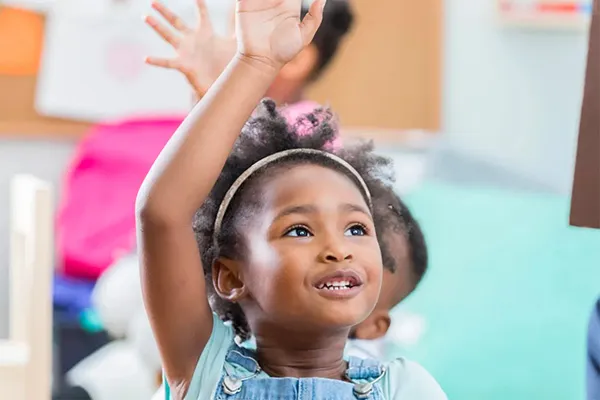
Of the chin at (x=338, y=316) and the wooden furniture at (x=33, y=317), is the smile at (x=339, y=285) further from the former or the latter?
the wooden furniture at (x=33, y=317)

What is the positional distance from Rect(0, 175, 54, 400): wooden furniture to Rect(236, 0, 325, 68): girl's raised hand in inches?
26.4

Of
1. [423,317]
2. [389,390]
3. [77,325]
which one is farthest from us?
[77,325]

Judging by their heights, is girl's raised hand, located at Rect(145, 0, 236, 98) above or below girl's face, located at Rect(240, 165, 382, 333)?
above

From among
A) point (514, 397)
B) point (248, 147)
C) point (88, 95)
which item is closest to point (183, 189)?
point (248, 147)

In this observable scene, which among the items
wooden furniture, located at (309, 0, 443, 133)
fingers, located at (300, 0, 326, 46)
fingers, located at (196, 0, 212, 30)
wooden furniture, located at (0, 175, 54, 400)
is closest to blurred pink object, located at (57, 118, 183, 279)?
wooden furniture, located at (309, 0, 443, 133)

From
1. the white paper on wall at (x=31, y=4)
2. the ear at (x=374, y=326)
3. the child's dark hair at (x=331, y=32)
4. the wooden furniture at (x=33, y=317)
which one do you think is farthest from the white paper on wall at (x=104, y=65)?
the ear at (x=374, y=326)

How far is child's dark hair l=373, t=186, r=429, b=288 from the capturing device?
0.92m

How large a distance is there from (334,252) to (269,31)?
175 mm

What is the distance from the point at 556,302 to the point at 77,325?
902 mm

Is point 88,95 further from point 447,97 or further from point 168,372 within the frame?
point 168,372

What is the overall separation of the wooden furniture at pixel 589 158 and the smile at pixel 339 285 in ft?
0.81

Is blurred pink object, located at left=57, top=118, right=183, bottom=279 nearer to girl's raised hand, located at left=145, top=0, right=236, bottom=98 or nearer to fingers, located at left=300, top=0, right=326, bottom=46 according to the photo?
girl's raised hand, located at left=145, top=0, right=236, bottom=98

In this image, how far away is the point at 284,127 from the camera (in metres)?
0.87

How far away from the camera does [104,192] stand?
2.17 metres
